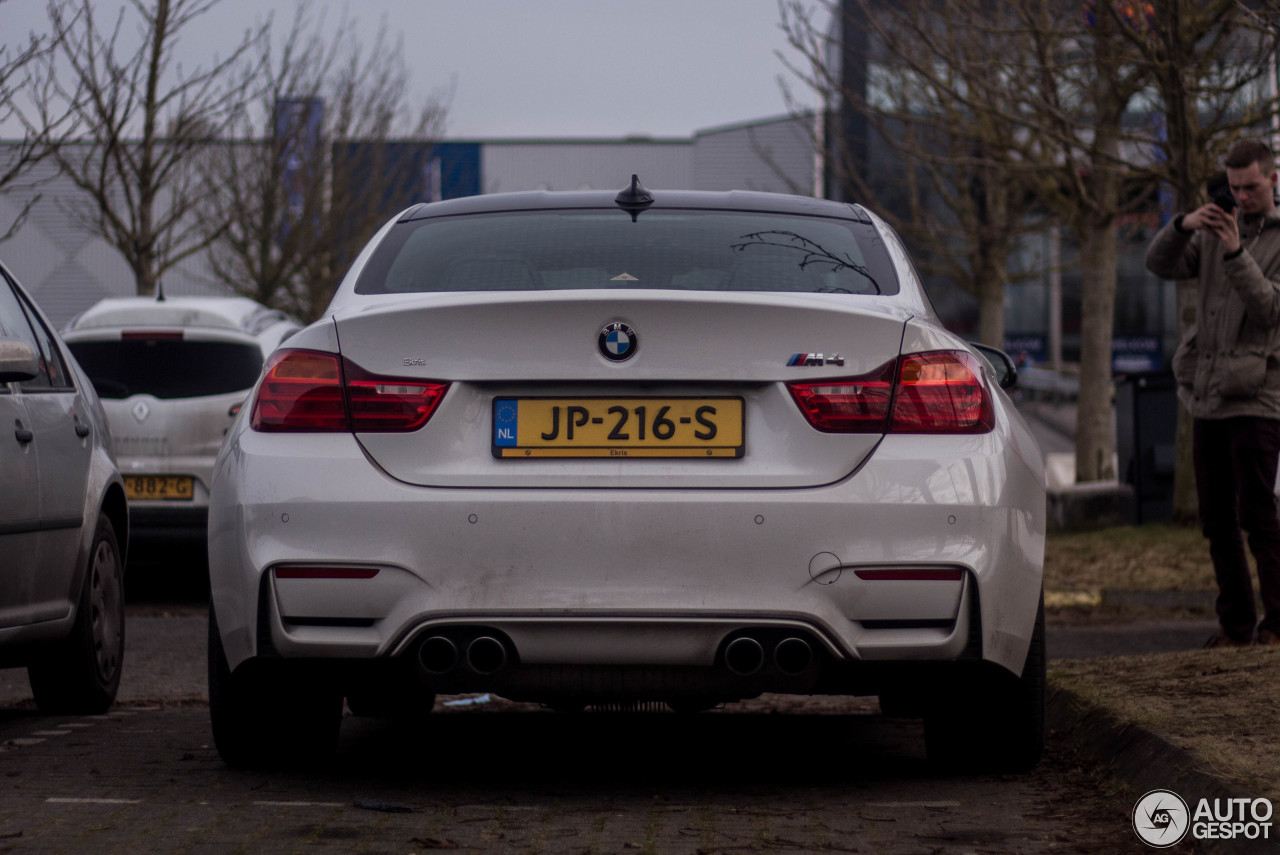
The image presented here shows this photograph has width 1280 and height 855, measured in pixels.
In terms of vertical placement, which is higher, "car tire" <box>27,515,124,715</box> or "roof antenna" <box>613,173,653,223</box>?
"roof antenna" <box>613,173,653,223</box>

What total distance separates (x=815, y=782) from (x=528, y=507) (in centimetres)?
122

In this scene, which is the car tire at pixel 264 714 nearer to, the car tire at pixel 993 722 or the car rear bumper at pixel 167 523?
the car tire at pixel 993 722

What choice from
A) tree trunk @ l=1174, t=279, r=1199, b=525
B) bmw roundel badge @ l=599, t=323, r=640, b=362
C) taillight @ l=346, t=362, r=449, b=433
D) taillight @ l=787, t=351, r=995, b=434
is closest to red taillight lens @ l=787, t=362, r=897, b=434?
taillight @ l=787, t=351, r=995, b=434

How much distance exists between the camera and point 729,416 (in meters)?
4.01

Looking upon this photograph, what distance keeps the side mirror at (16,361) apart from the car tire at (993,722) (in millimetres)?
2861

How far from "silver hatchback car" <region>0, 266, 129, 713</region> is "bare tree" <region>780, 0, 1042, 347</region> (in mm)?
7622

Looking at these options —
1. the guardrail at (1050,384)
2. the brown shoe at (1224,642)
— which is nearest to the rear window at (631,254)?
the brown shoe at (1224,642)

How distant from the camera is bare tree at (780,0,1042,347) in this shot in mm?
13883

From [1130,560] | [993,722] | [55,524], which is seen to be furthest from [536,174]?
[993,722]

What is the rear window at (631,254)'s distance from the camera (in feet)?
14.7

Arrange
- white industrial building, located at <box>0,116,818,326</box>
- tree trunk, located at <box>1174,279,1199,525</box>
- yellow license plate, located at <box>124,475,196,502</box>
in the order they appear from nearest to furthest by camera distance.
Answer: yellow license plate, located at <box>124,475,196,502</box>
tree trunk, located at <box>1174,279,1199,525</box>
white industrial building, located at <box>0,116,818,326</box>

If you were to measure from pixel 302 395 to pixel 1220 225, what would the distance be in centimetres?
372

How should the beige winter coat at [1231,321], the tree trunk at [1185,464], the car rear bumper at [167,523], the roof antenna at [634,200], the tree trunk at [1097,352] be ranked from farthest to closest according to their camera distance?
the tree trunk at [1097,352]
the tree trunk at [1185,464]
the car rear bumper at [167,523]
the beige winter coat at [1231,321]
the roof antenna at [634,200]

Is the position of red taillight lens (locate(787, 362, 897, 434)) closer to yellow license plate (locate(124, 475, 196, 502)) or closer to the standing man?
the standing man
